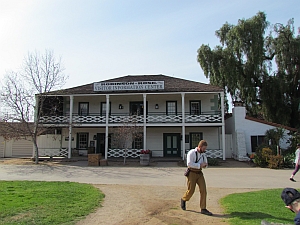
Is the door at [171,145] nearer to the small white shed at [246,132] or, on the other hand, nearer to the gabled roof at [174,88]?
the gabled roof at [174,88]

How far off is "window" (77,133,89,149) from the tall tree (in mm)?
13352

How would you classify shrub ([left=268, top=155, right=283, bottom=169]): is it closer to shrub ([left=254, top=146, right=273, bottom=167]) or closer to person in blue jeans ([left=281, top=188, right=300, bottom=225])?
shrub ([left=254, top=146, right=273, bottom=167])

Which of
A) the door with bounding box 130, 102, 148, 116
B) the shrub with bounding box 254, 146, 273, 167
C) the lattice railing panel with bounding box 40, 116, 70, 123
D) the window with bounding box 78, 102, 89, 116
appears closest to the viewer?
the shrub with bounding box 254, 146, 273, 167

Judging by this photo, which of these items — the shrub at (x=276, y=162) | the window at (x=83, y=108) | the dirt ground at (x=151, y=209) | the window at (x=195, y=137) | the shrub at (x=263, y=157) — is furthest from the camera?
the window at (x=83, y=108)

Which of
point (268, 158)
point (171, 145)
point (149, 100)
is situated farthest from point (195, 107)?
point (268, 158)

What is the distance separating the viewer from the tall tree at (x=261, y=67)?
945 inches

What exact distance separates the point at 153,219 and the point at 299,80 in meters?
23.8

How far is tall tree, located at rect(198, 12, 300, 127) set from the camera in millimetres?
24016

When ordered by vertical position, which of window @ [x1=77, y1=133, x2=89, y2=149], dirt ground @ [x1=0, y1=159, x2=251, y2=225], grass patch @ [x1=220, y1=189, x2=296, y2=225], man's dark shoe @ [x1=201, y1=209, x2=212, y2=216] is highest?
window @ [x1=77, y1=133, x2=89, y2=149]

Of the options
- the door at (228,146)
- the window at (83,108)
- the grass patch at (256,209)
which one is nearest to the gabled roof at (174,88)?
the window at (83,108)

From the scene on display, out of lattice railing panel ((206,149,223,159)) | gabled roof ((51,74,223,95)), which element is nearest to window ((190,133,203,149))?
lattice railing panel ((206,149,223,159))

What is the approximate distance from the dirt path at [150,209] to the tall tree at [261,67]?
58.3ft

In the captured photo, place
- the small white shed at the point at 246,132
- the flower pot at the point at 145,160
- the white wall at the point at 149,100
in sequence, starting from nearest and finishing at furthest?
1. the flower pot at the point at 145,160
2. the small white shed at the point at 246,132
3. the white wall at the point at 149,100

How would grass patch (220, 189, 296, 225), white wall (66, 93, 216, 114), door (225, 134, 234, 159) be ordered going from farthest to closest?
white wall (66, 93, 216, 114)
door (225, 134, 234, 159)
grass patch (220, 189, 296, 225)
